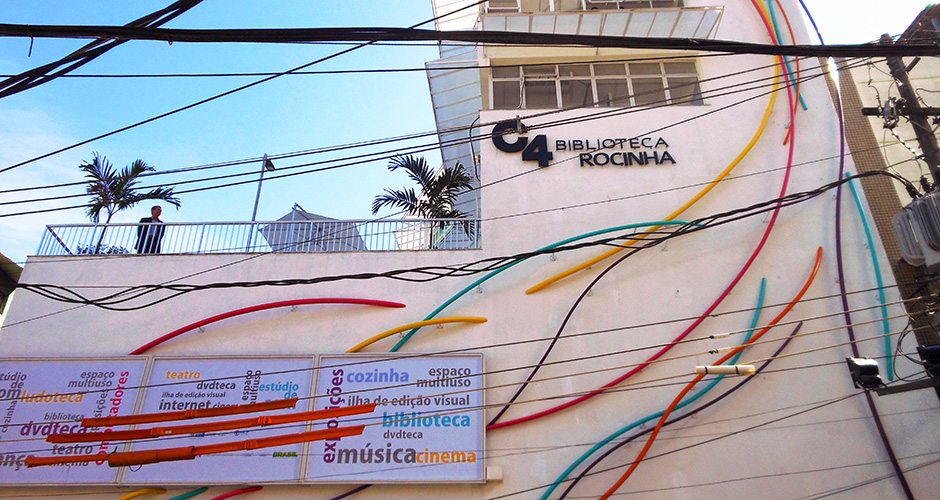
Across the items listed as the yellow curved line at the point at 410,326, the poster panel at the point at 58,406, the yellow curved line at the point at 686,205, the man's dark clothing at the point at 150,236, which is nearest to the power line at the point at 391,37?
the yellow curved line at the point at 686,205

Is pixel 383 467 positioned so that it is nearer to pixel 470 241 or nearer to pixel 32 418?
pixel 470 241

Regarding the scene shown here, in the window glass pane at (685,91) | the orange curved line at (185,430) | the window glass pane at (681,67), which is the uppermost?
the window glass pane at (681,67)

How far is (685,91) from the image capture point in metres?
12.0

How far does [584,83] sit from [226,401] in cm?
891

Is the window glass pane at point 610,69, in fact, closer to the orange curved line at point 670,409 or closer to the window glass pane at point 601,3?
the window glass pane at point 601,3

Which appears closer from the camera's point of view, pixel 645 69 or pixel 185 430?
pixel 185 430

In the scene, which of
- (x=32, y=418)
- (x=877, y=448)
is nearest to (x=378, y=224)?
(x=32, y=418)

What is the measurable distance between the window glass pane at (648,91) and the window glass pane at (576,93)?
897 millimetres

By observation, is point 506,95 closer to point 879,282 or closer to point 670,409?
point 670,409

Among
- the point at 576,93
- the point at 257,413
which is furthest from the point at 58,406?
the point at 576,93

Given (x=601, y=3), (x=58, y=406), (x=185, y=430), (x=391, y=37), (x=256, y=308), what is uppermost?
(x=601, y=3)

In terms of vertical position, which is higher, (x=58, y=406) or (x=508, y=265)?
(x=508, y=265)

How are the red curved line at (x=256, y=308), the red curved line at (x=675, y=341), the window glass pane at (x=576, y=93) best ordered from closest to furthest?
the red curved line at (x=675, y=341), the red curved line at (x=256, y=308), the window glass pane at (x=576, y=93)

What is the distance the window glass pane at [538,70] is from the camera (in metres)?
12.5
